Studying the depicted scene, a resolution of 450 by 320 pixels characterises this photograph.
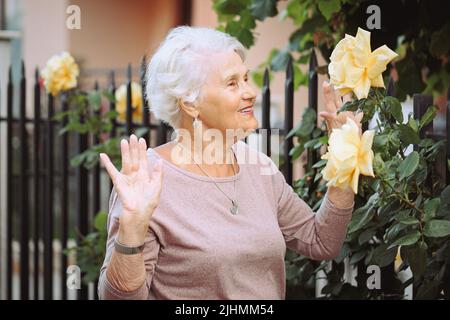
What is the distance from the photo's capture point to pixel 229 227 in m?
2.28

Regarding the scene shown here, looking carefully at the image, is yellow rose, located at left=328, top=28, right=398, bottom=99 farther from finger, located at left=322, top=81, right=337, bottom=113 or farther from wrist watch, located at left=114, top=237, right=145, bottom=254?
wrist watch, located at left=114, top=237, right=145, bottom=254

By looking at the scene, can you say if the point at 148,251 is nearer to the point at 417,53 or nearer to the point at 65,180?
the point at 417,53

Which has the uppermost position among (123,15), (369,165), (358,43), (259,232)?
(123,15)

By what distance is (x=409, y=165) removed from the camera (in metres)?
2.23

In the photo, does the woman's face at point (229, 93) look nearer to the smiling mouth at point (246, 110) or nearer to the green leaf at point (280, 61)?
the smiling mouth at point (246, 110)

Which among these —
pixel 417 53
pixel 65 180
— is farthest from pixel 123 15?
pixel 417 53

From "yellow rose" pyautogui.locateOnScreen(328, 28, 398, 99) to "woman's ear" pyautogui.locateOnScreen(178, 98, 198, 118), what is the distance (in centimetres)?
39

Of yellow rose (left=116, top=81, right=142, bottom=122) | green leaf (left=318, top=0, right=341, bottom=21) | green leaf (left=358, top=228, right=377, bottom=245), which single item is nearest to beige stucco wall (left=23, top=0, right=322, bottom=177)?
yellow rose (left=116, top=81, right=142, bottom=122)

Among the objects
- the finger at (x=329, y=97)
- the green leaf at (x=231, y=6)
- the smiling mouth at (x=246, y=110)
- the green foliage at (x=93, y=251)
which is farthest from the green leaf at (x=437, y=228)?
the green foliage at (x=93, y=251)

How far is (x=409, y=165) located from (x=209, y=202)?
1.68 feet

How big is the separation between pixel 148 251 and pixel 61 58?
2263 millimetres

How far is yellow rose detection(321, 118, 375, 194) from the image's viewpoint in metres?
2.02

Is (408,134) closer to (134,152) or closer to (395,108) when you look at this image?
(395,108)

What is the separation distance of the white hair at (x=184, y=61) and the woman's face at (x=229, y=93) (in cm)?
2
